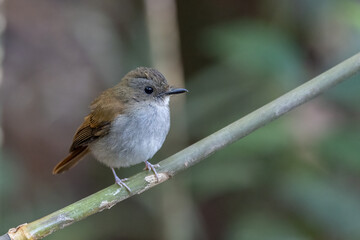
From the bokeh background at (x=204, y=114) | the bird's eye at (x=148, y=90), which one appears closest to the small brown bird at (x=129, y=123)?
the bird's eye at (x=148, y=90)

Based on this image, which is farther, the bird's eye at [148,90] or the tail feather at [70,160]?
the tail feather at [70,160]

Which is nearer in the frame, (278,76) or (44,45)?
(278,76)

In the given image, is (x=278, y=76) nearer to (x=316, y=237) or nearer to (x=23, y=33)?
(x=316, y=237)

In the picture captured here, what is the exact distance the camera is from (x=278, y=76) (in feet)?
11.2

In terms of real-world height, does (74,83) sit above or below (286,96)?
below

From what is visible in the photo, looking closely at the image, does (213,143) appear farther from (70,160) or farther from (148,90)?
(70,160)

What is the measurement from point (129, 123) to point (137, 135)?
0.09 metres

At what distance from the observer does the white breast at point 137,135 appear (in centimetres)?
296

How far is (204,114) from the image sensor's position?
3.94 meters

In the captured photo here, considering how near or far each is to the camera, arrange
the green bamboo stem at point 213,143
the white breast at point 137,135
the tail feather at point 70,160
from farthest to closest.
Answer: the tail feather at point 70,160 → the white breast at point 137,135 → the green bamboo stem at point 213,143

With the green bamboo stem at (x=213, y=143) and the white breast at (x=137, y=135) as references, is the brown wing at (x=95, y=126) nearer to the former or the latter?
the white breast at (x=137, y=135)

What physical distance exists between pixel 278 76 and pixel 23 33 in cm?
304

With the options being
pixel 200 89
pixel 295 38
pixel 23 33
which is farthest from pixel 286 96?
pixel 23 33

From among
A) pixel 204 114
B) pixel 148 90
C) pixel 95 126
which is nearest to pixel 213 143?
pixel 148 90
